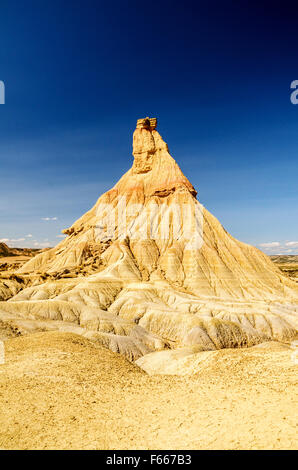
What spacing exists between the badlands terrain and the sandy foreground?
0.22 feet

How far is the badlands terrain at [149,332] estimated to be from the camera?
12.3 m

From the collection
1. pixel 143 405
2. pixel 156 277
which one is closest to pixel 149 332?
pixel 156 277

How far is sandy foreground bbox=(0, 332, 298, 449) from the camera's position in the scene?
1111 centimetres

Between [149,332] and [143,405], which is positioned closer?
[143,405]

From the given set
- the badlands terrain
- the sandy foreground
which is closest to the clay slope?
the badlands terrain

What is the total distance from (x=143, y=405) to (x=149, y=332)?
3587cm

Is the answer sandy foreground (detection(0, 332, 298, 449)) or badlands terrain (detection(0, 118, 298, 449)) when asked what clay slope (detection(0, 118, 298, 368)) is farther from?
sandy foreground (detection(0, 332, 298, 449))

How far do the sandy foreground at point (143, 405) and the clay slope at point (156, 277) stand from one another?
1899 cm

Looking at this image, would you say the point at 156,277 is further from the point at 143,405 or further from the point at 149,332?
the point at 143,405

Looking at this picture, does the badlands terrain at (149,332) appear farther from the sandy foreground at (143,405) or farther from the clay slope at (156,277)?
the clay slope at (156,277)

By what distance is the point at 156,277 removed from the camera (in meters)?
78.4

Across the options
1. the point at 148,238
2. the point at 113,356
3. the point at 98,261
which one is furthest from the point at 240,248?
the point at 113,356
